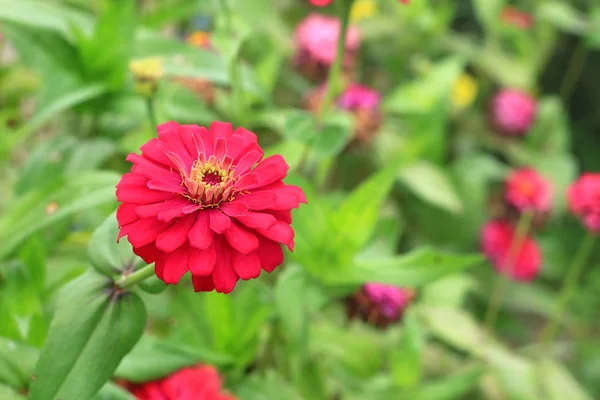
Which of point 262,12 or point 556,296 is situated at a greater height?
point 262,12

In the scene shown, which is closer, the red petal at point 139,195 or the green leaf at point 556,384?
the red petal at point 139,195

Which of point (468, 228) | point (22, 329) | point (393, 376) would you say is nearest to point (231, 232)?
point (22, 329)

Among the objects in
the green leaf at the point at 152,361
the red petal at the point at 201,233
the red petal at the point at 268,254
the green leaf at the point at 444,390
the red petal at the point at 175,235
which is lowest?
the green leaf at the point at 444,390

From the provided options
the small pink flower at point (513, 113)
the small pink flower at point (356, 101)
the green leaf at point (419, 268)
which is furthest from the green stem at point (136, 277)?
the small pink flower at point (513, 113)

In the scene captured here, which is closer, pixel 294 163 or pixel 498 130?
pixel 294 163

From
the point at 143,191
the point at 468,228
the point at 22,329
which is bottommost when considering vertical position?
the point at 468,228

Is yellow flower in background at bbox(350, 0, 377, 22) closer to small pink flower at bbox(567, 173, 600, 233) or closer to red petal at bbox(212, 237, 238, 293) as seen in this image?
small pink flower at bbox(567, 173, 600, 233)

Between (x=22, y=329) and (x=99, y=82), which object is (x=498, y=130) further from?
(x=22, y=329)

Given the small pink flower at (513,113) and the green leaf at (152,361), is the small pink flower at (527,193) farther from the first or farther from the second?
the green leaf at (152,361)
